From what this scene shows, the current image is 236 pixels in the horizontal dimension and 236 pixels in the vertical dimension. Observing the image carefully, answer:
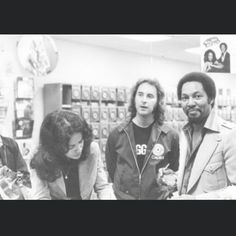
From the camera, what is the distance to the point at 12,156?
3.90m

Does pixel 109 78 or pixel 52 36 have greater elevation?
pixel 52 36

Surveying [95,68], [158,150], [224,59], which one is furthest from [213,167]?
[95,68]

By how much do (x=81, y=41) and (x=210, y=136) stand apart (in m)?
1.38

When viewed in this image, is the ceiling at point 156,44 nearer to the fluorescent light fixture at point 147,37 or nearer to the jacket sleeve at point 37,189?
the fluorescent light fixture at point 147,37

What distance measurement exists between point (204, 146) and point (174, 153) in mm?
262

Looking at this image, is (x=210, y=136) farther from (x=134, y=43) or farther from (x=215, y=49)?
(x=134, y=43)

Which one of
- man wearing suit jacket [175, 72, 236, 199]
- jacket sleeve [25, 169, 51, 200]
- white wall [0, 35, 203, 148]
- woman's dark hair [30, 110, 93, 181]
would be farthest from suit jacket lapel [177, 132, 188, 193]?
jacket sleeve [25, 169, 51, 200]

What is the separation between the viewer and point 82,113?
12.9ft

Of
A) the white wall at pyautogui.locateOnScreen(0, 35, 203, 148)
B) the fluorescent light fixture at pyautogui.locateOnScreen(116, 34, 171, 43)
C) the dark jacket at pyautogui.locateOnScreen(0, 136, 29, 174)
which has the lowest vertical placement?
the dark jacket at pyautogui.locateOnScreen(0, 136, 29, 174)

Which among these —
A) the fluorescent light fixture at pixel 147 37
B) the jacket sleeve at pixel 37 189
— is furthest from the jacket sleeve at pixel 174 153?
the jacket sleeve at pixel 37 189

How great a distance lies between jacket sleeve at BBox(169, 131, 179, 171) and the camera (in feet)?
12.5

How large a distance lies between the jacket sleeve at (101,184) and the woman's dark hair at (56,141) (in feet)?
0.33

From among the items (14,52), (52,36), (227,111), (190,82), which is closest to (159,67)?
(190,82)

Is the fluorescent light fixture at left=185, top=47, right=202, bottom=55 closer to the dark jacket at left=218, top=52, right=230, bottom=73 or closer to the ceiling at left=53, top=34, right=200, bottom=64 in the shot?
the ceiling at left=53, top=34, right=200, bottom=64
